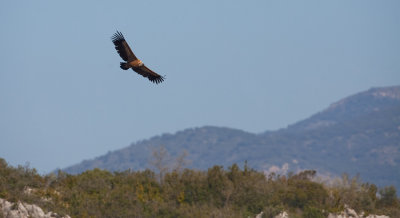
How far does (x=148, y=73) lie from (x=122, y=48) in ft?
6.82

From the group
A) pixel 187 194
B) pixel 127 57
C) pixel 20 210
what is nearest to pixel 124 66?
pixel 127 57

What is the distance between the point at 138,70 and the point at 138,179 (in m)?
13.6

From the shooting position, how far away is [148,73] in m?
30.0

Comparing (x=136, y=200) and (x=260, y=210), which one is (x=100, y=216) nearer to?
(x=136, y=200)

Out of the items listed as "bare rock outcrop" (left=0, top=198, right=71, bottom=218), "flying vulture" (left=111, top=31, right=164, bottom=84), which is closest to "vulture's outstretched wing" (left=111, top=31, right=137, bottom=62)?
"flying vulture" (left=111, top=31, right=164, bottom=84)

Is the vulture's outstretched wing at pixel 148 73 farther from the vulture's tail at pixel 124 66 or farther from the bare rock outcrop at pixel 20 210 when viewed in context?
the bare rock outcrop at pixel 20 210

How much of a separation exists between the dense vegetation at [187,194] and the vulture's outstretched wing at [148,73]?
8.96 meters

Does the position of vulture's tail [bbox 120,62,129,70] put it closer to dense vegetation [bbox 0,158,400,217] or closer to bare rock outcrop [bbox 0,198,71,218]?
bare rock outcrop [bbox 0,198,71,218]

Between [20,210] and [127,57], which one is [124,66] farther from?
[20,210]

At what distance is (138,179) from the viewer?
42.1 meters

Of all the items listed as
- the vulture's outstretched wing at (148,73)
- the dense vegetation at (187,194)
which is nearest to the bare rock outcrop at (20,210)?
the dense vegetation at (187,194)

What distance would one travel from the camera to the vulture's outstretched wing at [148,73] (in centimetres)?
2948

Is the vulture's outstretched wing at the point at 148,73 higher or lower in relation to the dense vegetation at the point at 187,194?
higher

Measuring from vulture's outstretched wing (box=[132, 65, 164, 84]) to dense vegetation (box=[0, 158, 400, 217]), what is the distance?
29.4 ft
